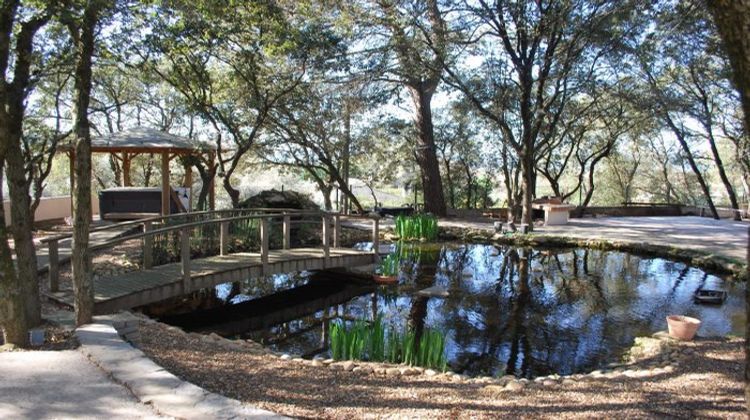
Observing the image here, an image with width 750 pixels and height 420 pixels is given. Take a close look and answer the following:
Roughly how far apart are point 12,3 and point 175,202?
27.3 ft

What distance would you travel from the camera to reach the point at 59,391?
9.99 ft

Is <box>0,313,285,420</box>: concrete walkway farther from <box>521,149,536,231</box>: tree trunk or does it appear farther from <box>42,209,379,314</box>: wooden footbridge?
<box>521,149,536,231</box>: tree trunk

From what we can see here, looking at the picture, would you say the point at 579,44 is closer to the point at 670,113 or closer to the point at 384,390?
the point at 670,113

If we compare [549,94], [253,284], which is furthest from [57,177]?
[549,94]

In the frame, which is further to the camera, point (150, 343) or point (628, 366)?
point (628, 366)

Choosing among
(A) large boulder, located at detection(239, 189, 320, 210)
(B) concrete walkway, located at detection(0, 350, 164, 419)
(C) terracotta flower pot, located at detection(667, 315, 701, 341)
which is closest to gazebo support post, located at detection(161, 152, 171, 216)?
(A) large boulder, located at detection(239, 189, 320, 210)

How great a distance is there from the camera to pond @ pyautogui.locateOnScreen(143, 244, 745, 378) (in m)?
5.80

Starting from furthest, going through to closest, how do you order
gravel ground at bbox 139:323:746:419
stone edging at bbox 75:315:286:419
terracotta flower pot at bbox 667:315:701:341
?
terracotta flower pot at bbox 667:315:701:341 < gravel ground at bbox 139:323:746:419 < stone edging at bbox 75:315:286:419

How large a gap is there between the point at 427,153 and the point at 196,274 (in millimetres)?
11483

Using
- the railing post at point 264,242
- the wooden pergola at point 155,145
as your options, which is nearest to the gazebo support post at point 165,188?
the wooden pergola at point 155,145

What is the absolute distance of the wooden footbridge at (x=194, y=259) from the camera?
585cm

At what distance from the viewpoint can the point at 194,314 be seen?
7.30 m

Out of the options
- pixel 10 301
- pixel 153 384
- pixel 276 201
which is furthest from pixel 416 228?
pixel 153 384

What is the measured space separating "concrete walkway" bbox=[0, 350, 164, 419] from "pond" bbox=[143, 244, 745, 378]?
105 inches
